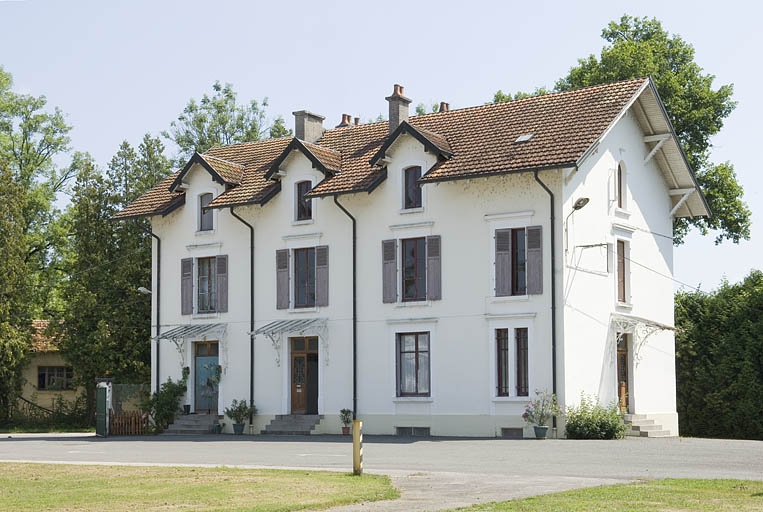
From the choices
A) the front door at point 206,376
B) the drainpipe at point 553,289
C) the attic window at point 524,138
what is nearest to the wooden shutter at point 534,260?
the drainpipe at point 553,289

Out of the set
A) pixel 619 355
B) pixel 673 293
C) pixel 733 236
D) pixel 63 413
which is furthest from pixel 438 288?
pixel 63 413

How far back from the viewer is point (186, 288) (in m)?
39.8

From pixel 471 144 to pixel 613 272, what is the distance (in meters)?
5.53

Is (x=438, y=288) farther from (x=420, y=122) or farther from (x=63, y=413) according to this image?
(x=63, y=413)

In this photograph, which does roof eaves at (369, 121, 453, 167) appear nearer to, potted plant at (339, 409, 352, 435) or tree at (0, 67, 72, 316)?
potted plant at (339, 409, 352, 435)

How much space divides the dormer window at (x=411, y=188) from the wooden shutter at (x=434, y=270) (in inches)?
56.1

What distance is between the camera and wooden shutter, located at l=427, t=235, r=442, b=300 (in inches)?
1340

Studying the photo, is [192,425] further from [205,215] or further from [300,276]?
[205,215]

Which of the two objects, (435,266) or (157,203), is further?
(157,203)

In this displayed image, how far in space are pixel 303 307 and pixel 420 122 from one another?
23.0 feet

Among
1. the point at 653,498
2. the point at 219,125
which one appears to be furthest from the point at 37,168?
the point at 653,498

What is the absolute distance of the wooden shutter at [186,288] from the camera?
39625 millimetres

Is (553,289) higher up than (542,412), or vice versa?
(553,289)

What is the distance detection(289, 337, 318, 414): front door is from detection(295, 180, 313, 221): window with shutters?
3881 millimetres
